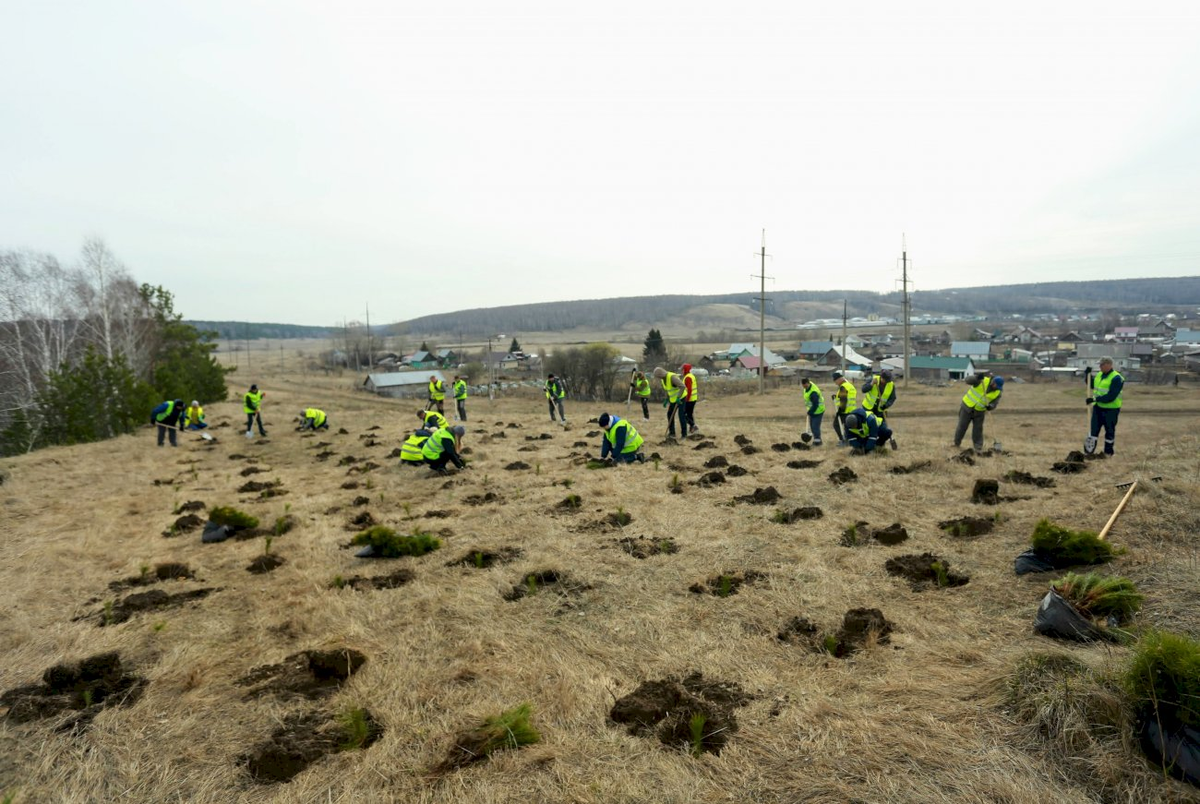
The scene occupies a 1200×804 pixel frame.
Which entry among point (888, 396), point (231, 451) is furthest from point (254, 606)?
point (231, 451)

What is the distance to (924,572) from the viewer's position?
566 cm

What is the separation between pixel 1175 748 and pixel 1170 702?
0.64 ft

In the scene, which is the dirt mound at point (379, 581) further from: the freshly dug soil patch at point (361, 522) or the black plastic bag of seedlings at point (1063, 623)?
the black plastic bag of seedlings at point (1063, 623)

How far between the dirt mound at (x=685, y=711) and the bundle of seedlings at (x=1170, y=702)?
2.01 meters

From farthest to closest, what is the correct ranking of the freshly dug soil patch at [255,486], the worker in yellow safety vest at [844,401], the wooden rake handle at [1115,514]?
the worker in yellow safety vest at [844,401], the freshly dug soil patch at [255,486], the wooden rake handle at [1115,514]

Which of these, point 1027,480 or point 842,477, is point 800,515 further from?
point 1027,480

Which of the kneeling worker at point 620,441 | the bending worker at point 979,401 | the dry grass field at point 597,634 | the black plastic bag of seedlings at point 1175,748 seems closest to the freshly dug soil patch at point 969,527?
the dry grass field at point 597,634

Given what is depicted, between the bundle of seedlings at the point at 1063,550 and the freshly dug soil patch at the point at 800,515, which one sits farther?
the freshly dug soil patch at the point at 800,515

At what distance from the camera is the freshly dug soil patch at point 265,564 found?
6.99m

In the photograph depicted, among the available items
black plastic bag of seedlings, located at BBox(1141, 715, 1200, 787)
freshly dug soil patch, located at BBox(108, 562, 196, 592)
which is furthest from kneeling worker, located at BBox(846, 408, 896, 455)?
freshly dug soil patch, located at BBox(108, 562, 196, 592)

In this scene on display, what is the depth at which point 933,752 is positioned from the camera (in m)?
3.11

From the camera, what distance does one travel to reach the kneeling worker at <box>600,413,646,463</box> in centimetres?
1153

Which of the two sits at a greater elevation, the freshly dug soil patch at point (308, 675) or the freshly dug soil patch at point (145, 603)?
the freshly dug soil patch at point (308, 675)

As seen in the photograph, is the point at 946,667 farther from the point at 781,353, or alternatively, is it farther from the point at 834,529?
the point at 781,353
